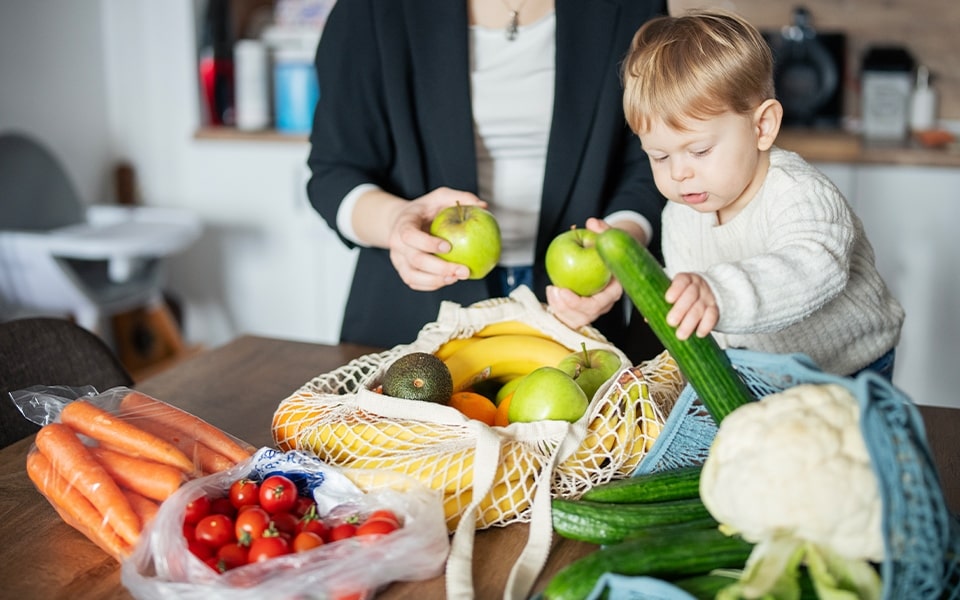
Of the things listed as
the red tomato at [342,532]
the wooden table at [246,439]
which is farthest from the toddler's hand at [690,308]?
the red tomato at [342,532]

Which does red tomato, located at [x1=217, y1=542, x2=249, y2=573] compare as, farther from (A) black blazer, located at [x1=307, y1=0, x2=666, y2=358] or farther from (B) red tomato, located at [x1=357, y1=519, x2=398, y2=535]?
(A) black blazer, located at [x1=307, y1=0, x2=666, y2=358]

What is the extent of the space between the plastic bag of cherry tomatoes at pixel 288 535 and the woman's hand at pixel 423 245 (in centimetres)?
41

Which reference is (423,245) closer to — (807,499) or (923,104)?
(807,499)

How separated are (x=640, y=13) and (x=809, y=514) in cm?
104

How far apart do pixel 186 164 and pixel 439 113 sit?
6.71 ft

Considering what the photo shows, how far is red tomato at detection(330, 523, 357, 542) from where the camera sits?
2.82 ft

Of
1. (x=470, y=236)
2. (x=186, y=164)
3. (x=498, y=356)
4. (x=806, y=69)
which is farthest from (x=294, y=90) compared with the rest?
(x=498, y=356)

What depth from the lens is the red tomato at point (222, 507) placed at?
91cm

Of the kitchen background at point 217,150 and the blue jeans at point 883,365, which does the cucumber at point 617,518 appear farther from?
the kitchen background at point 217,150

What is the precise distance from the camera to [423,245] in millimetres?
1313

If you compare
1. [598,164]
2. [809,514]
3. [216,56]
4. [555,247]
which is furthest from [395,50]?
[216,56]

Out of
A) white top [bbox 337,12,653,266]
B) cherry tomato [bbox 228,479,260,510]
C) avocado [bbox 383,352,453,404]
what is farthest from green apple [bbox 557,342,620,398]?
white top [bbox 337,12,653,266]

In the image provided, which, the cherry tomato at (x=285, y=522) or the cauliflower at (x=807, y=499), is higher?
the cauliflower at (x=807, y=499)

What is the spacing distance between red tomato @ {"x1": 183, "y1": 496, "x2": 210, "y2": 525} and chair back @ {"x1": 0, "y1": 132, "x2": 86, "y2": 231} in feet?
7.20
